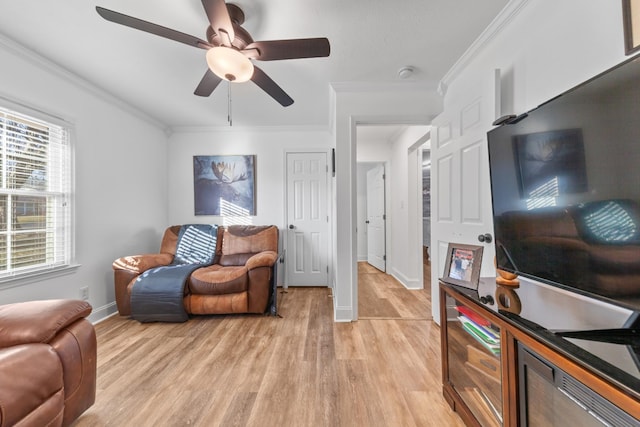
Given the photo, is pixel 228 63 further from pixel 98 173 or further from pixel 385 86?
pixel 98 173

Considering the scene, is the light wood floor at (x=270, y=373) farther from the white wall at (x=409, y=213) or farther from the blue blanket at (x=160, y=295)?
the white wall at (x=409, y=213)

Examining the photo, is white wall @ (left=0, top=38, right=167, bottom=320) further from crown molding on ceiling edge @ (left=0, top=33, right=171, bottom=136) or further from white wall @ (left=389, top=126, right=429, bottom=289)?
white wall @ (left=389, top=126, right=429, bottom=289)

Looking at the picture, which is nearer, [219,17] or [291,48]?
[219,17]

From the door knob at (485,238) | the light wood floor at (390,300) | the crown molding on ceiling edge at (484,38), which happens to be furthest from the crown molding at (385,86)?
the light wood floor at (390,300)

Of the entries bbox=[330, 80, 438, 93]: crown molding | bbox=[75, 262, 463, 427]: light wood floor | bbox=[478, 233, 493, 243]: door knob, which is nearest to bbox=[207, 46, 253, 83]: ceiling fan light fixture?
bbox=[330, 80, 438, 93]: crown molding

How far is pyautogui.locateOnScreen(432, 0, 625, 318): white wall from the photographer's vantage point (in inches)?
39.4

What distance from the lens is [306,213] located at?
11.4ft

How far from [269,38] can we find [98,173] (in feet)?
7.39

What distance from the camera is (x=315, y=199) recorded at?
3465mm

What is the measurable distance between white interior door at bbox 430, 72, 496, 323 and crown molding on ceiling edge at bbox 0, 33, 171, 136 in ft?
11.1

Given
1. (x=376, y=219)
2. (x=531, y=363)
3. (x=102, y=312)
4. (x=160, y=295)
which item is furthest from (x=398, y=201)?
(x=102, y=312)

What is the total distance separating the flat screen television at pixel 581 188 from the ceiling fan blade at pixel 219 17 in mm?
1483

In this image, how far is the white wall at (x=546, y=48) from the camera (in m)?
1.00

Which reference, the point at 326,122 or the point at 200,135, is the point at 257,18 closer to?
the point at 326,122
